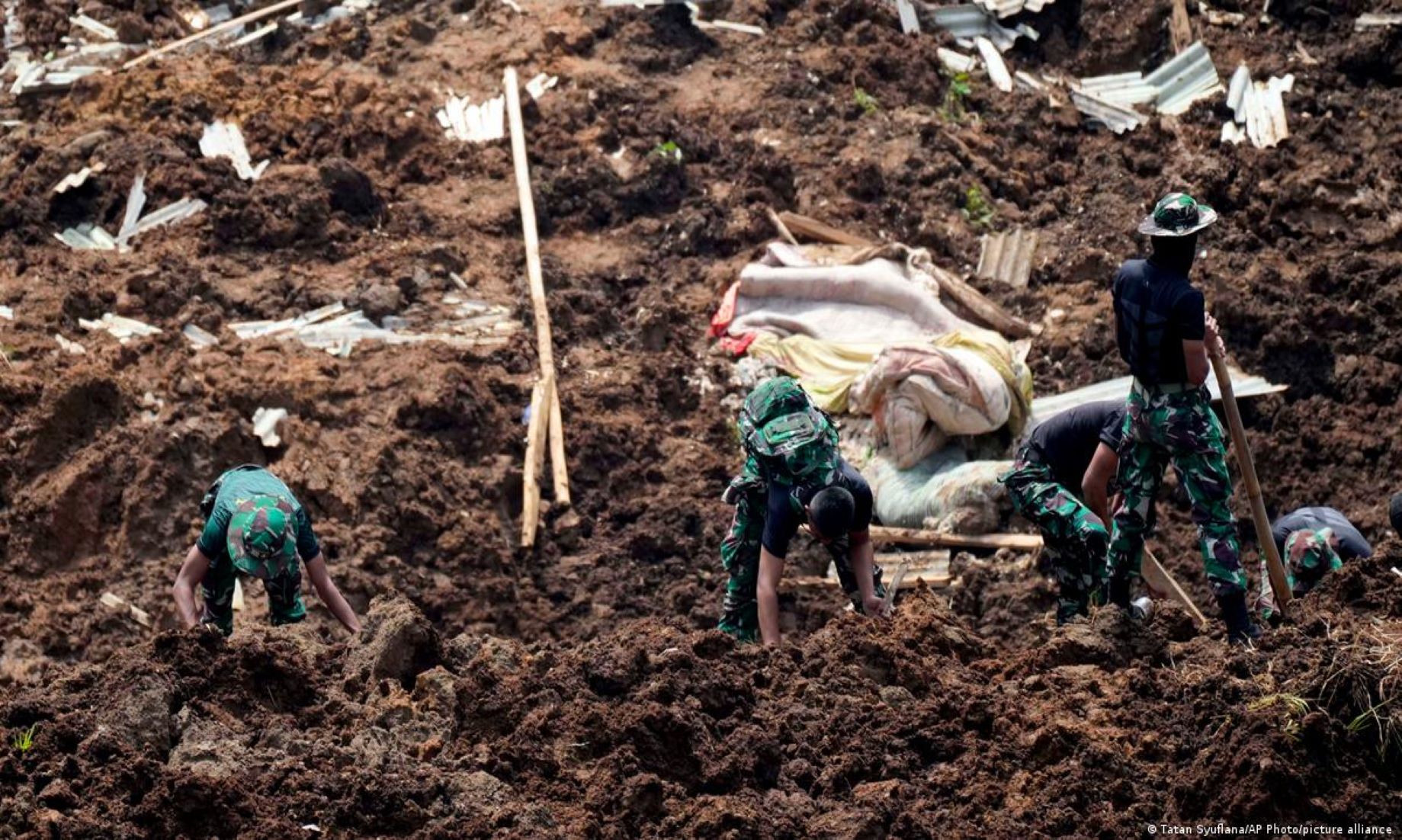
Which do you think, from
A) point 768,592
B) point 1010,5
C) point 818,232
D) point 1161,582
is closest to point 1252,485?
point 1161,582

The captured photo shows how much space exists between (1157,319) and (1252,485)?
92cm

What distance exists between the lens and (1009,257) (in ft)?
43.2

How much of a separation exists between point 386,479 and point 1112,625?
16.0 feet

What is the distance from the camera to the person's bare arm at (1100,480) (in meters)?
8.28

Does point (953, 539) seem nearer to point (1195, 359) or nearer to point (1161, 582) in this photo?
point (1161, 582)

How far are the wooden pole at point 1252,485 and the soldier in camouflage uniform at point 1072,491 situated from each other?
516 millimetres

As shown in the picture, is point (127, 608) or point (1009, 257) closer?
point (127, 608)

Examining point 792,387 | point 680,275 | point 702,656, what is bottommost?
point 680,275

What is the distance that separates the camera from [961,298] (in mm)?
12438

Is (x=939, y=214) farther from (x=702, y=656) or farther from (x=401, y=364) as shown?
(x=702, y=656)

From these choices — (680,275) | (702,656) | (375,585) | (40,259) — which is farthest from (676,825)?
(40,259)

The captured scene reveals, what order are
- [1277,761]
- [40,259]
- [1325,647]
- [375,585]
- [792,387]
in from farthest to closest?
[40,259], [375,585], [792,387], [1325,647], [1277,761]

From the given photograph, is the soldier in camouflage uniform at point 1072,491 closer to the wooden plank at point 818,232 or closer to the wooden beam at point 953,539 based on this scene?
the wooden beam at point 953,539

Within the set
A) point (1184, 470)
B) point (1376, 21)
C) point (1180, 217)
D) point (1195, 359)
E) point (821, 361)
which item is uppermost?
point (1180, 217)
